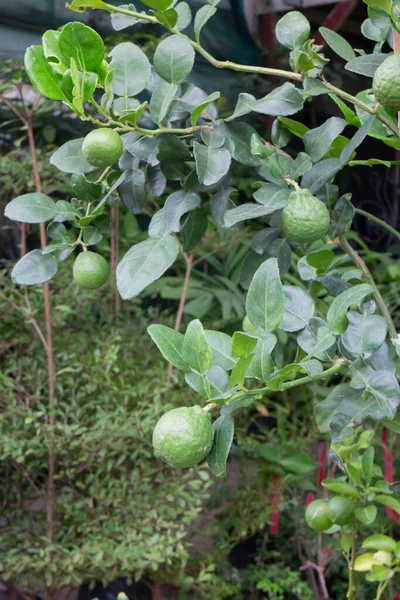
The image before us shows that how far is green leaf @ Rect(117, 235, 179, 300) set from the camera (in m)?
0.47

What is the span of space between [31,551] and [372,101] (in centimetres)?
110

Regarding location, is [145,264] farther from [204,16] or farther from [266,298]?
[204,16]

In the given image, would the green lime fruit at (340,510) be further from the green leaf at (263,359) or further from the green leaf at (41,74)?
the green leaf at (41,74)

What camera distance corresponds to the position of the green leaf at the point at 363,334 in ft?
1.70

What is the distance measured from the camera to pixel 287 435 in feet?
6.88

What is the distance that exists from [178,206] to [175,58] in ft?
0.38

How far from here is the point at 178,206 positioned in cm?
55

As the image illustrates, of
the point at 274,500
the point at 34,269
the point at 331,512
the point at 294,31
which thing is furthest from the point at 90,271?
the point at 274,500

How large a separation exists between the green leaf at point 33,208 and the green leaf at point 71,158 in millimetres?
32

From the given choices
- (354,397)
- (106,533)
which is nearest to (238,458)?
(106,533)

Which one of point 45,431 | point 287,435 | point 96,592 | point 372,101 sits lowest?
point 96,592

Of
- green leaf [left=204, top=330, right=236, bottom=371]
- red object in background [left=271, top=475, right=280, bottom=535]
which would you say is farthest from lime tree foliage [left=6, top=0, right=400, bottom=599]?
red object in background [left=271, top=475, right=280, bottom=535]

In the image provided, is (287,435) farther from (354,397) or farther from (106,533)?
(354,397)

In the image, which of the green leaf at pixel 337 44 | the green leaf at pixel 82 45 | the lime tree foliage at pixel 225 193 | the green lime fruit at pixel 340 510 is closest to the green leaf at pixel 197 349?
the lime tree foliage at pixel 225 193
